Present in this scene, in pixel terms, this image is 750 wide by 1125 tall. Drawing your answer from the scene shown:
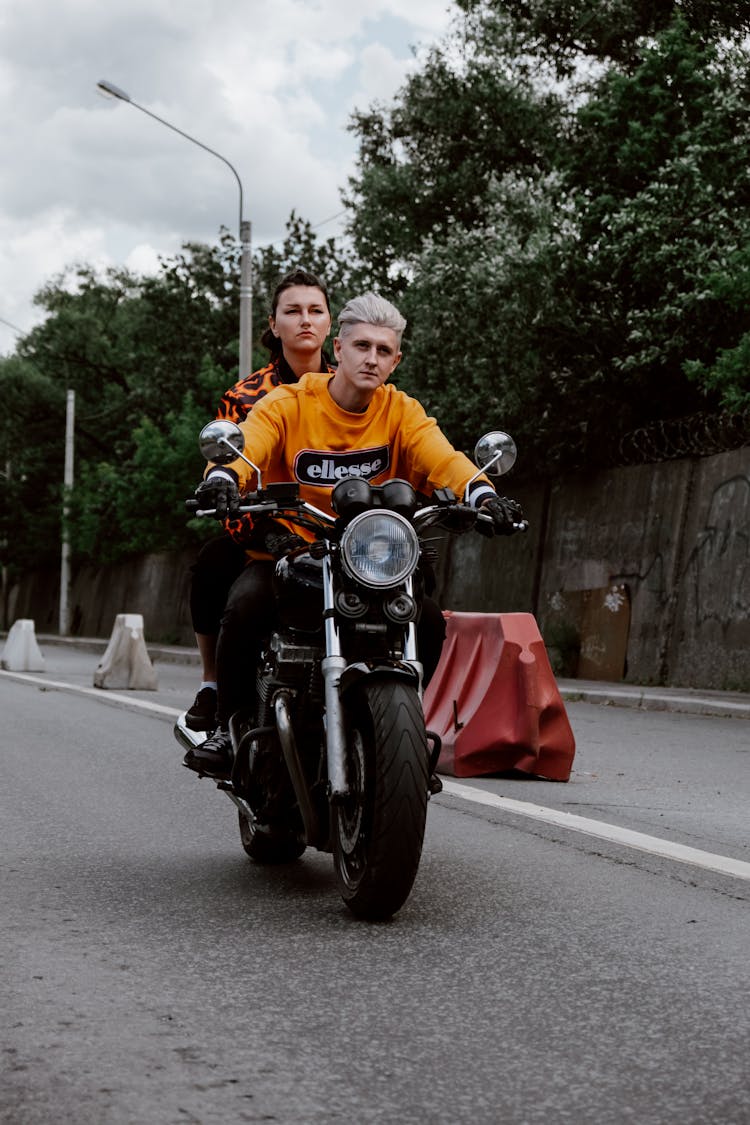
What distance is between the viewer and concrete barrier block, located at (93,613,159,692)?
1683cm

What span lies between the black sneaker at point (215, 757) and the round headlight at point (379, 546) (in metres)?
1.09

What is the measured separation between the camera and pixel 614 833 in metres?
6.52

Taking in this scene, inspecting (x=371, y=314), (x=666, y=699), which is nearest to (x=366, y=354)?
(x=371, y=314)

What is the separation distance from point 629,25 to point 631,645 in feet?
38.7

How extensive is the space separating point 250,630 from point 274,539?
0.98 ft

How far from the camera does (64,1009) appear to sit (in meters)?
3.62

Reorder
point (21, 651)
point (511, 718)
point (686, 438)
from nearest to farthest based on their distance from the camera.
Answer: point (511, 718) → point (686, 438) → point (21, 651)

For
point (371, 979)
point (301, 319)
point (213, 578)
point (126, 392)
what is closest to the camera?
point (371, 979)

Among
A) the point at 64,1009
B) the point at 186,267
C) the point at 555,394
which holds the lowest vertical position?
the point at 64,1009

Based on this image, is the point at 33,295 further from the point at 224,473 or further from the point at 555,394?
the point at 224,473

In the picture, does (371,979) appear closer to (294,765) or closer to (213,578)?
(294,765)

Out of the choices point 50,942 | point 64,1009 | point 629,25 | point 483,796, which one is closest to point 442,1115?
point 64,1009

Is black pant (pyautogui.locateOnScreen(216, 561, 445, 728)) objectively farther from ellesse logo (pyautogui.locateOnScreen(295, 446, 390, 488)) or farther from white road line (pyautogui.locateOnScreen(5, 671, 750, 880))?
white road line (pyautogui.locateOnScreen(5, 671, 750, 880))

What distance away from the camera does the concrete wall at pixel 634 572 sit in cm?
1847
